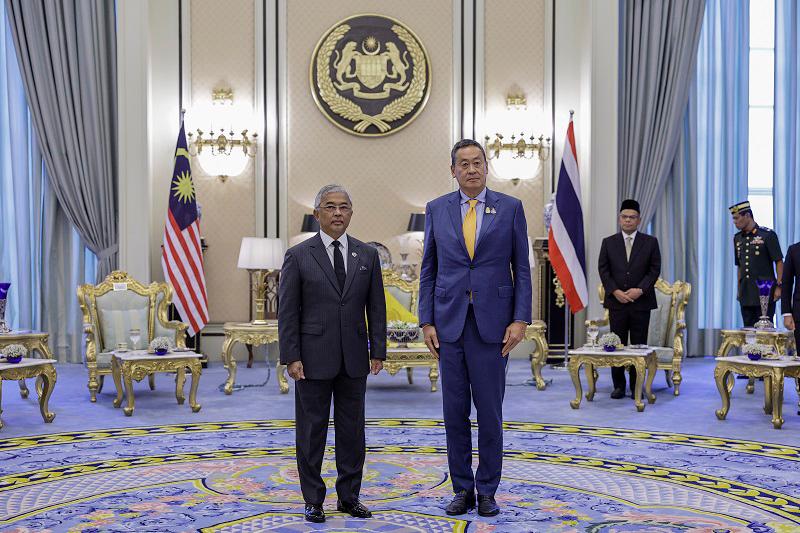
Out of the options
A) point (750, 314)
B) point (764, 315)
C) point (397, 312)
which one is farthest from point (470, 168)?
point (750, 314)

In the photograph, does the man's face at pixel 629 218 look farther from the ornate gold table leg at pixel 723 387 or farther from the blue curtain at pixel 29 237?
the blue curtain at pixel 29 237

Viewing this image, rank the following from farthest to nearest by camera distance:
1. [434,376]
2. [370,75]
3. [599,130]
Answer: [370,75] < [599,130] < [434,376]

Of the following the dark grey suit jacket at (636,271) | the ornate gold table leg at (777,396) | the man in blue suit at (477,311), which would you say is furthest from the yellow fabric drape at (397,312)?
the man in blue suit at (477,311)

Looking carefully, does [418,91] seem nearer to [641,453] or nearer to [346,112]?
[346,112]

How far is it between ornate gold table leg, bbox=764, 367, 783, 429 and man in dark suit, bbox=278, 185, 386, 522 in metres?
3.36

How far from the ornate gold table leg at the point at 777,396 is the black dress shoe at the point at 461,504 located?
3.01m

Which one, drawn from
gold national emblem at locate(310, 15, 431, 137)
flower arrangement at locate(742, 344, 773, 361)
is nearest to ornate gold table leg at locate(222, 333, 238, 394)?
gold national emblem at locate(310, 15, 431, 137)

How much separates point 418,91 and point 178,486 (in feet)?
21.0

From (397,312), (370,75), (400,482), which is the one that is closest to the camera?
(400,482)

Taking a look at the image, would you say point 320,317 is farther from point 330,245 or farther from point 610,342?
point 610,342

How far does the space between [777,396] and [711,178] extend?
479cm

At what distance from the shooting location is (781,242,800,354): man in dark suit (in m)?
6.62

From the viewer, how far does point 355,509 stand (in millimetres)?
3863

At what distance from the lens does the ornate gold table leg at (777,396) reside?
6027 millimetres
